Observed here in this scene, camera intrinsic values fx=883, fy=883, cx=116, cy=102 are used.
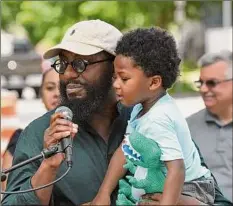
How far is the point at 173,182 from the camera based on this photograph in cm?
362

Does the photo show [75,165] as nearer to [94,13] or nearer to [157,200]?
[157,200]

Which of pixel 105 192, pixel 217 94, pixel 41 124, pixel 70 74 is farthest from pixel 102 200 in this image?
pixel 217 94

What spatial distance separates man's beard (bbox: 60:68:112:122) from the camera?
4.02 meters

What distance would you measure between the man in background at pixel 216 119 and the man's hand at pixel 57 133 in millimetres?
3212

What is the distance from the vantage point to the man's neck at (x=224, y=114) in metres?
7.16

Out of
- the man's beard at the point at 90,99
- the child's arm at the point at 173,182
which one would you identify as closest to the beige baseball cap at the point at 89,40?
the man's beard at the point at 90,99

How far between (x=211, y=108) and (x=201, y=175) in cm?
322

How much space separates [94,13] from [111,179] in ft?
52.3

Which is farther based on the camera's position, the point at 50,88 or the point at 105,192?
the point at 50,88

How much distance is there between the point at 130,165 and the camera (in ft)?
12.5

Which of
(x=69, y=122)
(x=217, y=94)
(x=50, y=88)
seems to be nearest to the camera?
(x=69, y=122)

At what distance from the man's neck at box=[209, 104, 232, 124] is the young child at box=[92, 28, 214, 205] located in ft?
10.5

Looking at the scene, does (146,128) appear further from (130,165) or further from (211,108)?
(211,108)

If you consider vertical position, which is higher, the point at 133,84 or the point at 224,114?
the point at 133,84
